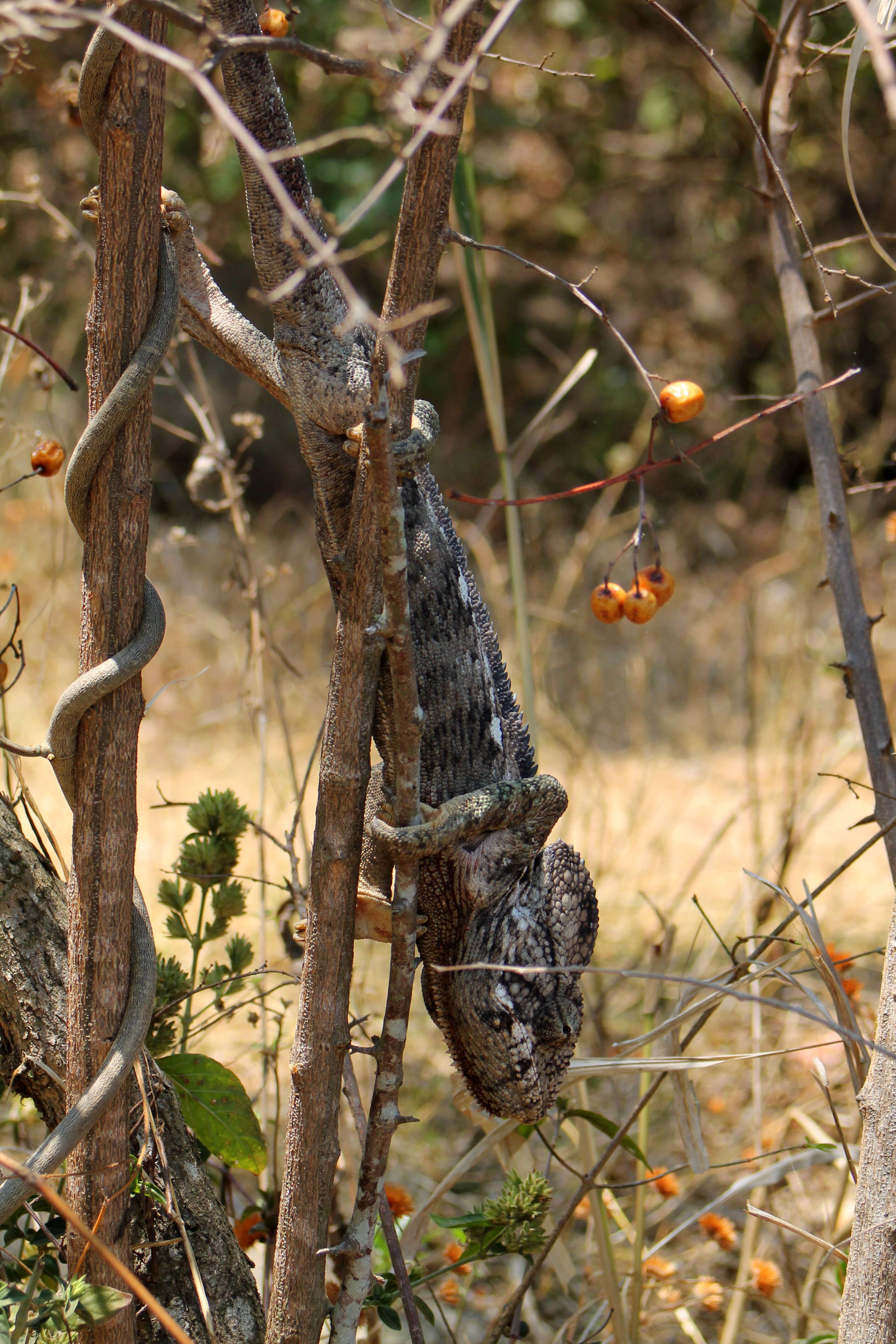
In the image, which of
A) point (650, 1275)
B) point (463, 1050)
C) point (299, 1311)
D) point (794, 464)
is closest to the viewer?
point (299, 1311)

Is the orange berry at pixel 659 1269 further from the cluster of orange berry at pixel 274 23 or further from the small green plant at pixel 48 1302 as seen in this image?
the cluster of orange berry at pixel 274 23

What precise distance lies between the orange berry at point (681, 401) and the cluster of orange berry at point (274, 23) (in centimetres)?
59

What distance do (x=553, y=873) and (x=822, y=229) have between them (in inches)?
276

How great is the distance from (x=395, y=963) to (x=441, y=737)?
0.35m

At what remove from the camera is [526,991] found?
1433 millimetres

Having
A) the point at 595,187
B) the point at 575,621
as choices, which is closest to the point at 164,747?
the point at 575,621

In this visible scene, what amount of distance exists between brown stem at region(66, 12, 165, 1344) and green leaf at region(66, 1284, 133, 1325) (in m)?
0.09

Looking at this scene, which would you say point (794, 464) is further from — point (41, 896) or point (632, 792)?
point (41, 896)

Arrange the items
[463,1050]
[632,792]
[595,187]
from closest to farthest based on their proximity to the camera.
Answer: [463,1050], [632,792], [595,187]

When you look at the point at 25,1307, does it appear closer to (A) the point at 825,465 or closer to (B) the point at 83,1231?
(B) the point at 83,1231

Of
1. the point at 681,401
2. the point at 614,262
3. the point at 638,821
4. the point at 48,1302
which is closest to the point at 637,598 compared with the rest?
the point at 681,401

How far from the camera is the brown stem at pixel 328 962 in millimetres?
1129

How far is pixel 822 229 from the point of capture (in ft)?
23.9

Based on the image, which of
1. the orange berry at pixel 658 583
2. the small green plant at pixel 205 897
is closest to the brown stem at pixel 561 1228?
the small green plant at pixel 205 897
